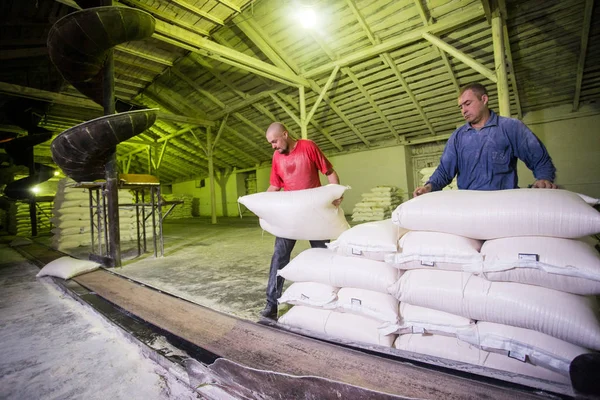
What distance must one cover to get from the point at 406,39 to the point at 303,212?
246 inches

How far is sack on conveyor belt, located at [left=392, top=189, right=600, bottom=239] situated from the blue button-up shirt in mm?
725

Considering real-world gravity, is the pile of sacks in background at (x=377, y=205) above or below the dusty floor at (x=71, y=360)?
above

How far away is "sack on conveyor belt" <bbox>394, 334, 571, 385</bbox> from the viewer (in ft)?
3.88

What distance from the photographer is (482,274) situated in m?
1.34

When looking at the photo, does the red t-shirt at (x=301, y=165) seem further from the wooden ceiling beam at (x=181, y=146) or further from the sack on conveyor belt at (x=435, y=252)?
the wooden ceiling beam at (x=181, y=146)

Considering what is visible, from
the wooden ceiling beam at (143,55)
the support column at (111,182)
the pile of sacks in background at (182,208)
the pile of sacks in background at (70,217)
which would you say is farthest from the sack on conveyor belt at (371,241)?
the pile of sacks in background at (182,208)

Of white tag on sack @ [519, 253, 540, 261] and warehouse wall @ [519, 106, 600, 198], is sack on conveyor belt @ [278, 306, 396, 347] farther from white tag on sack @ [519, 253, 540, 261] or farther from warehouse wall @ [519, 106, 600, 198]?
warehouse wall @ [519, 106, 600, 198]

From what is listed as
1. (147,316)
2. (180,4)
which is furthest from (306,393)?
(180,4)

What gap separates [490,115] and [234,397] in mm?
2520

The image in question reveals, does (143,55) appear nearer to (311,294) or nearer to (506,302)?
(311,294)

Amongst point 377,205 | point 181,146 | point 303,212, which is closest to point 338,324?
point 303,212

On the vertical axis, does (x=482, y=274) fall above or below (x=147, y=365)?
above

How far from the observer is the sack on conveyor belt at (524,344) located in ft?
3.69

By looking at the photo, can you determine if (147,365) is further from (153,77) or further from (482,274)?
(153,77)
